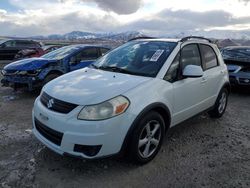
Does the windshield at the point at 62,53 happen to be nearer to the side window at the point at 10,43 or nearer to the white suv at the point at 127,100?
the white suv at the point at 127,100

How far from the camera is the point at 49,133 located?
3307 millimetres

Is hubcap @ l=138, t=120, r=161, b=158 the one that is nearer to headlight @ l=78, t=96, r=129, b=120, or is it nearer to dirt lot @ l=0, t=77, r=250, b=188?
dirt lot @ l=0, t=77, r=250, b=188

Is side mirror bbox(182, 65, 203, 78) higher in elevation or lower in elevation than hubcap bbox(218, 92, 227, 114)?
higher

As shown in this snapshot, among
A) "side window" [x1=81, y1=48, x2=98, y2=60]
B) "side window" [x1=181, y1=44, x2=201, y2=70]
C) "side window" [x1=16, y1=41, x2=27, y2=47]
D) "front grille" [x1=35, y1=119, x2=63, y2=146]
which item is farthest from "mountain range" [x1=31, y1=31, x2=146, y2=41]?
"side window" [x1=16, y1=41, x2=27, y2=47]

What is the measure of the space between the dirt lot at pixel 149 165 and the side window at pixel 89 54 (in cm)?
330

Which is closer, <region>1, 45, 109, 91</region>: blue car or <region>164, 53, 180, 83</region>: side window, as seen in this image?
<region>164, 53, 180, 83</region>: side window

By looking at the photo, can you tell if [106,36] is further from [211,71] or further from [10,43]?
[211,71]

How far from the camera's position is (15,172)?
130 inches

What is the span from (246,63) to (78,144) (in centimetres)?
676

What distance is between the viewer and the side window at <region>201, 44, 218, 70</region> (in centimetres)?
486

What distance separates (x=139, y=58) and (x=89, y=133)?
1696 mm

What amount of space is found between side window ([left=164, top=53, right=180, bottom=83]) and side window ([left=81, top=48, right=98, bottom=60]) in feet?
13.9

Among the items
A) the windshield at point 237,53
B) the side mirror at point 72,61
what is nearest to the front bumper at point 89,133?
the side mirror at point 72,61

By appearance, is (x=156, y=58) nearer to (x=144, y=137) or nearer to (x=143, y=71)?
(x=143, y=71)
